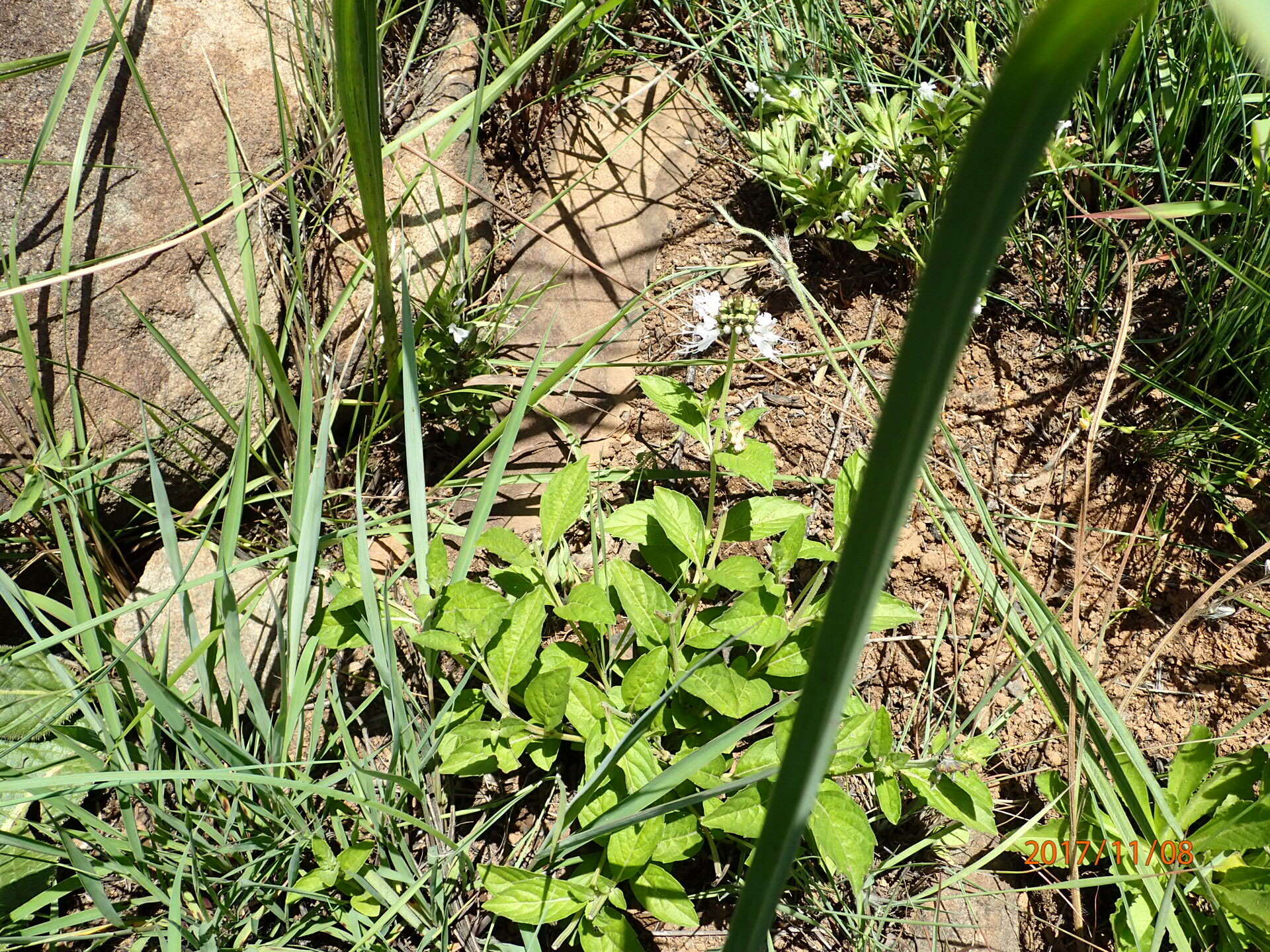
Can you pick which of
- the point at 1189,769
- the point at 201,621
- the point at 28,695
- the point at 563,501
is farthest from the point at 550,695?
the point at 1189,769

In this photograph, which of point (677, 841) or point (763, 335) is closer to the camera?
point (677, 841)

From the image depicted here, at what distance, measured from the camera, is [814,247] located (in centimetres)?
207

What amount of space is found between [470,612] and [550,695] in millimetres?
178

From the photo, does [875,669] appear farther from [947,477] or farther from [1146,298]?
[1146,298]

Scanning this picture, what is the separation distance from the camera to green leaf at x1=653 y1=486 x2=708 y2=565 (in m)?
1.46

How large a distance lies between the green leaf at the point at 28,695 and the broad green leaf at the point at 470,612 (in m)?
0.60

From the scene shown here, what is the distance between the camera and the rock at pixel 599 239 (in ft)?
6.42

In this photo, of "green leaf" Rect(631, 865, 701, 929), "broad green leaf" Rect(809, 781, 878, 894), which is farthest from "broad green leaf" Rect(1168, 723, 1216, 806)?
"green leaf" Rect(631, 865, 701, 929)

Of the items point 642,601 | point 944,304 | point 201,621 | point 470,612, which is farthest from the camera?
point 201,621

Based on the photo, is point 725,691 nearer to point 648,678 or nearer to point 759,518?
point 648,678

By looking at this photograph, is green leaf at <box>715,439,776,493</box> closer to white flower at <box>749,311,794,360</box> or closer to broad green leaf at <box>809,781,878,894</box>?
→ white flower at <box>749,311,794,360</box>

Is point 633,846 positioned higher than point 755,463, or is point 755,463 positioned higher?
point 755,463

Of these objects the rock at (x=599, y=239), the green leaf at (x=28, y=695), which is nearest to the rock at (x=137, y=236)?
the green leaf at (x=28, y=695)

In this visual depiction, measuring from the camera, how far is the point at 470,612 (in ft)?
4.36
